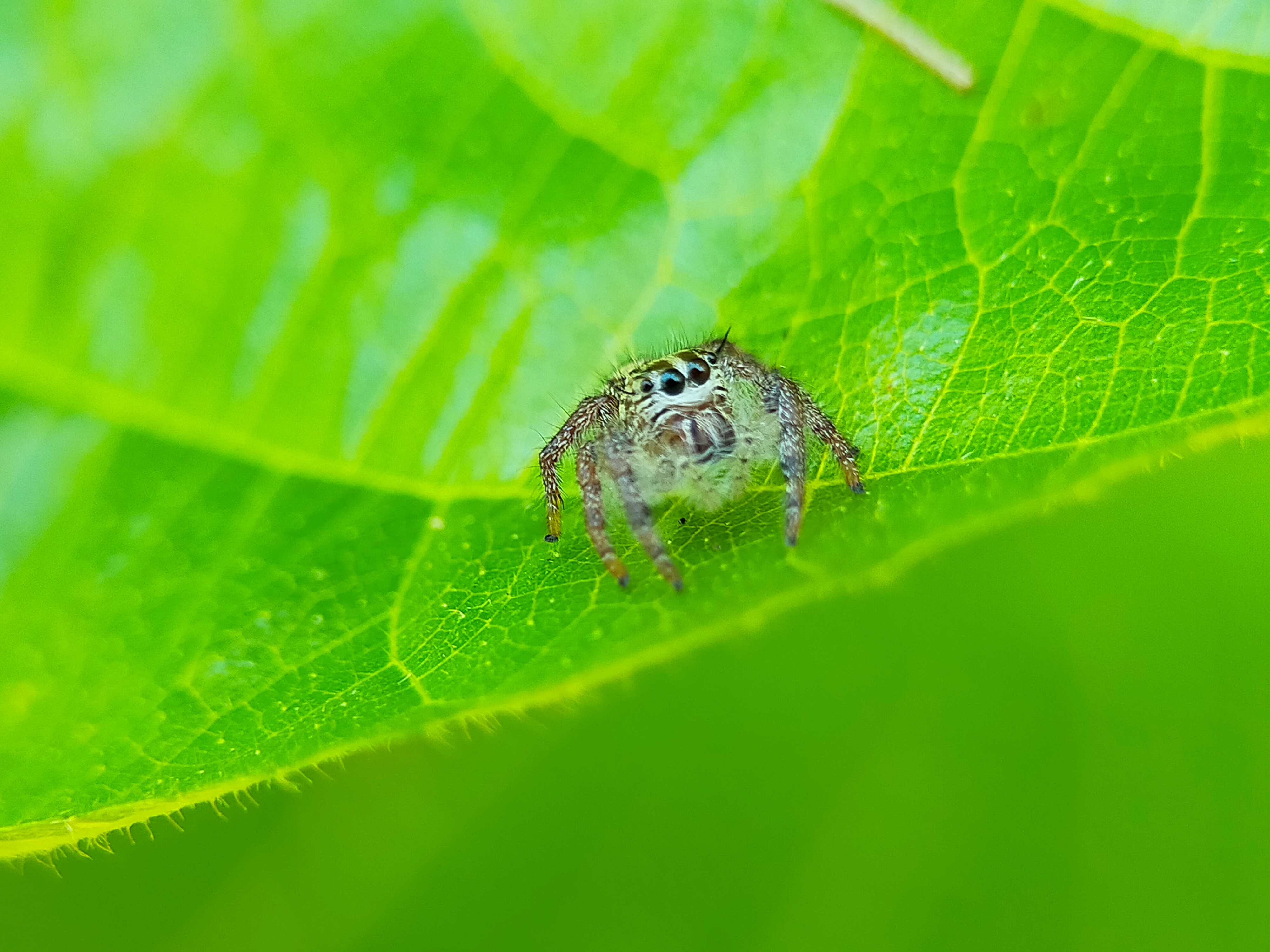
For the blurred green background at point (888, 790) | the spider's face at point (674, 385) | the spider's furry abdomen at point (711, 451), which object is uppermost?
the spider's face at point (674, 385)

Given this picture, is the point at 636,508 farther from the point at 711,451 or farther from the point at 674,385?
the point at 674,385

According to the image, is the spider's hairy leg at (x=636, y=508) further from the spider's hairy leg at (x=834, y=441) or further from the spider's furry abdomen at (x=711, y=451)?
the spider's hairy leg at (x=834, y=441)

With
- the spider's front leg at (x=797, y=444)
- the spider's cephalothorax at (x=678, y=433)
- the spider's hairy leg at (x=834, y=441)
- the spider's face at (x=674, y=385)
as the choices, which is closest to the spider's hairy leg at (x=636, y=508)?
the spider's cephalothorax at (x=678, y=433)

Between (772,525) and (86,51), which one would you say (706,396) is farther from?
(86,51)

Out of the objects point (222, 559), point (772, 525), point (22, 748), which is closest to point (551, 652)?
point (772, 525)

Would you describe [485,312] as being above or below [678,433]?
above

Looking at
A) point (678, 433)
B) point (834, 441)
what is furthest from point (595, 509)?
point (834, 441)
